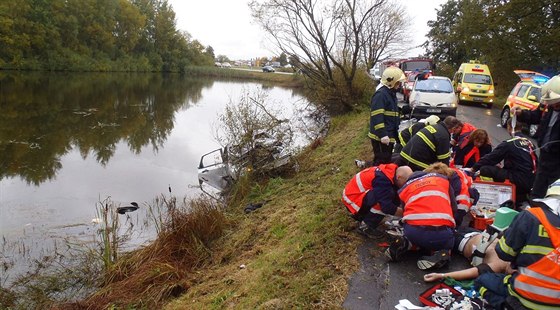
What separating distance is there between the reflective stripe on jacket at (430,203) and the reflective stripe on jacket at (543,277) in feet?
3.65

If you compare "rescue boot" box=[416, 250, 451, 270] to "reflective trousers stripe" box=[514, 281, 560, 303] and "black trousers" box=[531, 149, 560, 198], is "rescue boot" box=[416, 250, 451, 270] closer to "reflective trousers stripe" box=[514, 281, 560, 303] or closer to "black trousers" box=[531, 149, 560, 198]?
"reflective trousers stripe" box=[514, 281, 560, 303]

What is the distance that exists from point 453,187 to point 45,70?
199 ft

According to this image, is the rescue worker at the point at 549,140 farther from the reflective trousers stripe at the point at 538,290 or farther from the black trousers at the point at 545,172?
the reflective trousers stripe at the point at 538,290

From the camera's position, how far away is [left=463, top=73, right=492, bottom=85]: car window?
1888 centimetres

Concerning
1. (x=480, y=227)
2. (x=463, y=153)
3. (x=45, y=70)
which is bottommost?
(x=45, y=70)

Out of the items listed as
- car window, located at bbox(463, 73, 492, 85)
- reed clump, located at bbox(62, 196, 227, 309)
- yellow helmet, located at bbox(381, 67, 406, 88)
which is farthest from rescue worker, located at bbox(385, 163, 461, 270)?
car window, located at bbox(463, 73, 492, 85)

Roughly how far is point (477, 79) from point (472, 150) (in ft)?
45.1

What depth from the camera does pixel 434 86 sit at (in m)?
14.7

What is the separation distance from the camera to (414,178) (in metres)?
4.65

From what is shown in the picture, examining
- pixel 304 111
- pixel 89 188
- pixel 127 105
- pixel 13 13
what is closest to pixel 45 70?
pixel 13 13

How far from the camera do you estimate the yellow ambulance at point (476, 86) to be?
60.7 ft

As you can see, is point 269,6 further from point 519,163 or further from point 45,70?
point 45,70

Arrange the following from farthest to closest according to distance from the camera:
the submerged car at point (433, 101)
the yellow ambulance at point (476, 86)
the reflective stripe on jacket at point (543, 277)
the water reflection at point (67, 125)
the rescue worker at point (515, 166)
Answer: the yellow ambulance at point (476, 86), the water reflection at point (67, 125), the submerged car at point (433, 101), the rescue worker at point (515, 166), the reflective stripe on jacket at point (543, 277)

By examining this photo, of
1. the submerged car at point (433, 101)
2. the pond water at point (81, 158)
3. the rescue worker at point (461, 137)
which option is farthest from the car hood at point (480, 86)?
the rescue worker at point (461, 137)
